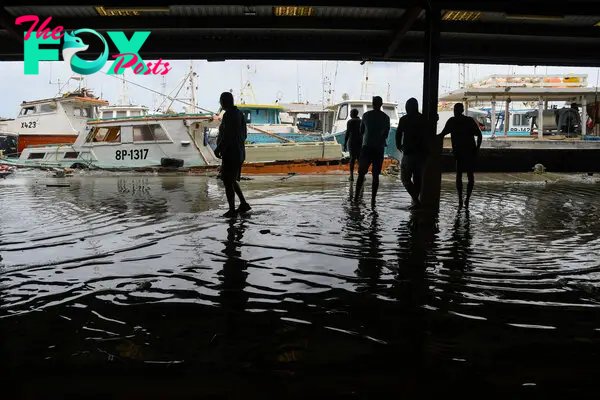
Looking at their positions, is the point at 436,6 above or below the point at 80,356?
above

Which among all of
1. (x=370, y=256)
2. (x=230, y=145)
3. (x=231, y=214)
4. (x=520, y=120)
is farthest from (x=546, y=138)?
(x=370, y=256)

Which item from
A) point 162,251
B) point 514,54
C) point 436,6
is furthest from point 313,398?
point 514,54

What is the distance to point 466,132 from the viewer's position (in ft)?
27.9

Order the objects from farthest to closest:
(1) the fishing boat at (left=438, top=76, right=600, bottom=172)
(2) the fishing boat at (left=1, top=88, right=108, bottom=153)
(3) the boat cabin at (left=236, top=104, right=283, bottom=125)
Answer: (3) the boat cabin at (left=236, top=104, right=283, bottom=125), (2) the fishing boat at (left=1, top=88, right=108, bottom=153), (1) the fishing boat at (left=438, top=76, right=600, bottom=172)

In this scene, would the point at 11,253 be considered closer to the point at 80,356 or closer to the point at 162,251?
the point at 162,251

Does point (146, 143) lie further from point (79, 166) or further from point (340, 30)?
point (340, 30)

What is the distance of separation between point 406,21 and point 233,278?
20.2 ft

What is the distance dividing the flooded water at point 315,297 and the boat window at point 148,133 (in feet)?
38.0

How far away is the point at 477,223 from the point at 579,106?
55.5ft

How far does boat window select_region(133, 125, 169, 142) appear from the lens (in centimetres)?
1811

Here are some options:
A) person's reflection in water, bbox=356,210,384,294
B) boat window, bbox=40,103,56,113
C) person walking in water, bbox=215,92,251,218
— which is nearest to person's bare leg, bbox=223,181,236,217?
person walking in water, bbox=215,92,251,218

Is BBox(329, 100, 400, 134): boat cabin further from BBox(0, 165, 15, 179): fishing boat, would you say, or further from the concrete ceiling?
BBox(0, 165, 15, 179): fishing boat

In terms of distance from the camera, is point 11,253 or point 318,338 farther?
point 11,253

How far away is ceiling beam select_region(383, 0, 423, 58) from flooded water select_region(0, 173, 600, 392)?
11.6 ft
